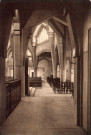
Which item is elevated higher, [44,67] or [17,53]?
[17,53]

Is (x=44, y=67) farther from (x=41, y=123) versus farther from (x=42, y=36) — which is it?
(x=41, y=123)

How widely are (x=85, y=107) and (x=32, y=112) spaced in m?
2.64

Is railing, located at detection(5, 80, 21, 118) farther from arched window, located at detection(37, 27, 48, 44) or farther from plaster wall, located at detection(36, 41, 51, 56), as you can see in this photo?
arched window, located at detection(37, 27, 48, 44)

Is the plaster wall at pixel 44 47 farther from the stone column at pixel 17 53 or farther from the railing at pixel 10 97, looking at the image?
the railing at pixel 10 97

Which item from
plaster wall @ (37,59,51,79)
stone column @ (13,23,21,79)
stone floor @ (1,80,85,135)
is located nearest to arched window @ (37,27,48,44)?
plaster wall @ (37,59,51,79)

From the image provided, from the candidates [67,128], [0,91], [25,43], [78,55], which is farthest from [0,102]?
[25,43]

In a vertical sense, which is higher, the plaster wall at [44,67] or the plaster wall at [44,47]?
the plaster wall at [44,47]

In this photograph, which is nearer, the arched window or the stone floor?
the stone floor

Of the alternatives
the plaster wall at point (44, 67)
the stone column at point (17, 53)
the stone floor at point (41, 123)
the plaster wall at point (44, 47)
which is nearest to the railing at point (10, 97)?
the stone floor at point (41, 123)

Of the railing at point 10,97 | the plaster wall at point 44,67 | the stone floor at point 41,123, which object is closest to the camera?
the stone floor at point 41,123

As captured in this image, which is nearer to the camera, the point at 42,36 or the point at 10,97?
the point at 10,97

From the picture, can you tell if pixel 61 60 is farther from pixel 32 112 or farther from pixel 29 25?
pixel 32 112

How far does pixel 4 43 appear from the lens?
489 cm

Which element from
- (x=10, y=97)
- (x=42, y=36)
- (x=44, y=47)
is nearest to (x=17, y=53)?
(x=10, y=97)
